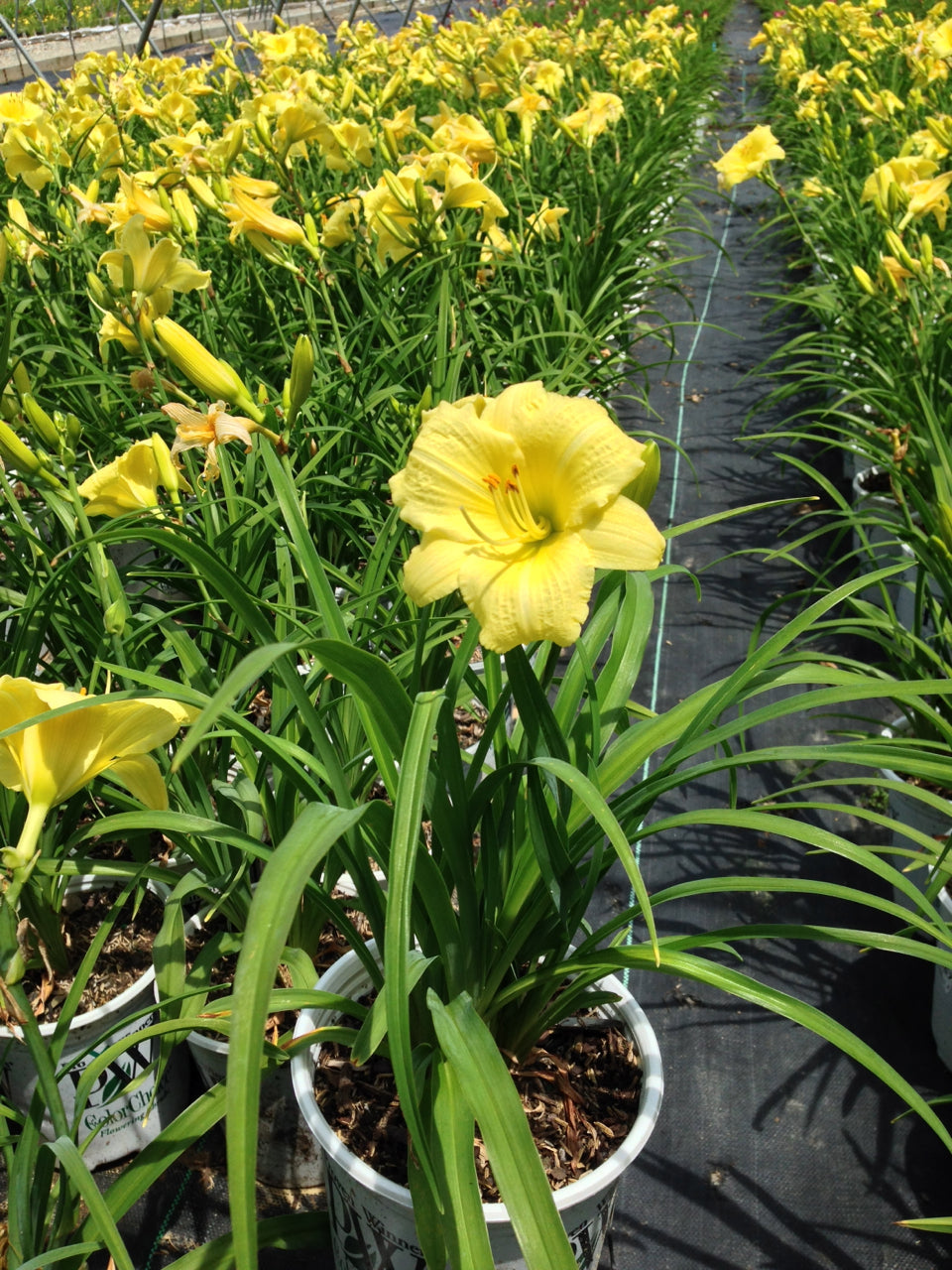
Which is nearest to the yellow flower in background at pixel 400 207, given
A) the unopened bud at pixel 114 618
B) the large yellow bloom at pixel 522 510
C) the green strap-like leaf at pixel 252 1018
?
the unopened bud at pixel 114 618

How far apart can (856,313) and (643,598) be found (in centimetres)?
195

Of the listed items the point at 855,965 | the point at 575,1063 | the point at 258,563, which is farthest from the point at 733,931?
the point at 258,563

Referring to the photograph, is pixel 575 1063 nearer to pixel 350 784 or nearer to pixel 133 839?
pixel 350 784

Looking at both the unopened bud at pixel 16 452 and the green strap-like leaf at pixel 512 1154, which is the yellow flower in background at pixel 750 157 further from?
the green strap-like leaf at pixel 512 1154

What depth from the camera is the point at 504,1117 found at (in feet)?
2.94

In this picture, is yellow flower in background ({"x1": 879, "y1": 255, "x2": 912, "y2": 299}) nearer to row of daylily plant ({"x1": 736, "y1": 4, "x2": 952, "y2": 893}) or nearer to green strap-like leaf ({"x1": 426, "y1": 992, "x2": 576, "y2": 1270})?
row of daylily plant ({"x1": 736, "y1": 4, "x2": 952, "y2": 893})

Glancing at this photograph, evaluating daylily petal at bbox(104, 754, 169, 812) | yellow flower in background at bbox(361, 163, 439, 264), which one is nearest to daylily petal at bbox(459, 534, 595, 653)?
daylily petal at bbox(104, 754, 169, 812)

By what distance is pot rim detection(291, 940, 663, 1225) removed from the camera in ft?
3.32

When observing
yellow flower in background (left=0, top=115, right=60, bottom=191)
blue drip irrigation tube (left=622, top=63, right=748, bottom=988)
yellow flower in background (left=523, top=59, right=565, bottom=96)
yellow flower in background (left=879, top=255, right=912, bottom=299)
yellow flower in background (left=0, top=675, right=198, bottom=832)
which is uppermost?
yellow flower in background (left=0, top=115, right=60, bottom=191)

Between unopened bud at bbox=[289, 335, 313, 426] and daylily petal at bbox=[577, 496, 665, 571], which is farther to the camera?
unopened bud at bbox=[289, 335, 313, 426]

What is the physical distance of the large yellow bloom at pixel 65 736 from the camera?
99 centimetres

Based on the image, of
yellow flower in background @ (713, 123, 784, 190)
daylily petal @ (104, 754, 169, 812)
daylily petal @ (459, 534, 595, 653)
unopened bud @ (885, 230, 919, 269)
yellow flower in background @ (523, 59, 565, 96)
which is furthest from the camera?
yellow flower in background @ (523, 59, 565, 96)

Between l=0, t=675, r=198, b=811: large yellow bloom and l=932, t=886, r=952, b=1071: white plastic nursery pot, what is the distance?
1.15m

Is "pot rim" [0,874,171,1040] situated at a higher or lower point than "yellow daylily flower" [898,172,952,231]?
lower
